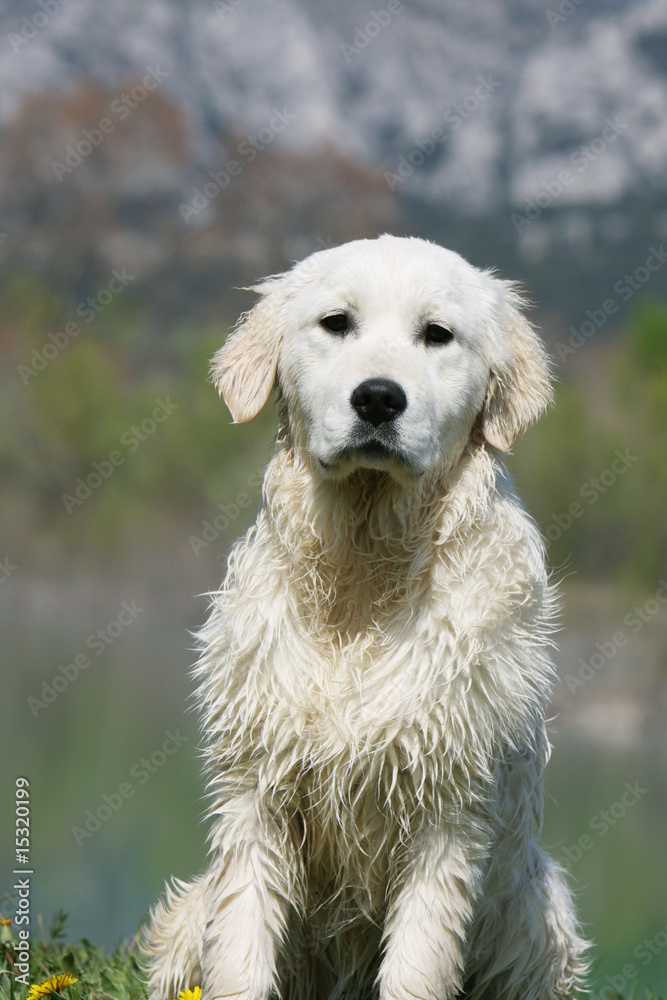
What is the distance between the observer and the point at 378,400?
8.41 ft

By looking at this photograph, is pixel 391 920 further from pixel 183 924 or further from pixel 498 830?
pixel 183 924

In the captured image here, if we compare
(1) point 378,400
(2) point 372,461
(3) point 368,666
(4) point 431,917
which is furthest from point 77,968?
(1) point 378,400

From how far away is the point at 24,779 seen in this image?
382cm

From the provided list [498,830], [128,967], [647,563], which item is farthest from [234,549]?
[647,563]

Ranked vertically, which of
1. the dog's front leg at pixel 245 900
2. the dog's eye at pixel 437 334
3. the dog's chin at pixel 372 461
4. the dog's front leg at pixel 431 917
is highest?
the dog's eye at pixel 437 334

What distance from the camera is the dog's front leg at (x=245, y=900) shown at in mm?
2585

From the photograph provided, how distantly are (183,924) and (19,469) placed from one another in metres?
17.6

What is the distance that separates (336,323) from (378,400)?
1.23 feet

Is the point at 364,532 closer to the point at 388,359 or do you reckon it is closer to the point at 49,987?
the point at 388,359

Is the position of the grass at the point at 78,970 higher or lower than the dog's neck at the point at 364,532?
lower

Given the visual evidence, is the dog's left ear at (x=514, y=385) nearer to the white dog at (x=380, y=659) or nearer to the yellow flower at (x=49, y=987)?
the white dog at (x=380, y=659)

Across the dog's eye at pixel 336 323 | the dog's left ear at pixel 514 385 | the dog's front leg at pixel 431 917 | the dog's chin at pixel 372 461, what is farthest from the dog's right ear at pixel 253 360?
the dog's front leg at pixel 431 917

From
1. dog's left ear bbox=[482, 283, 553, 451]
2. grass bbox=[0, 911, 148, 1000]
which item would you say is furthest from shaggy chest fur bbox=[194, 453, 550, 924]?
grass bbox=[0, 911, 148, 1000]

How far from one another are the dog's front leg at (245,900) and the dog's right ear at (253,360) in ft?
3.81
